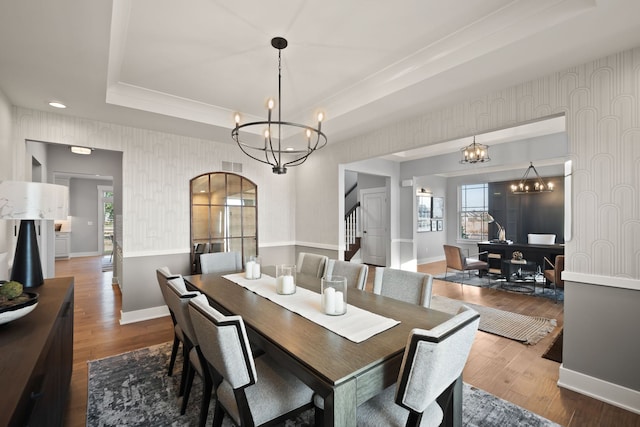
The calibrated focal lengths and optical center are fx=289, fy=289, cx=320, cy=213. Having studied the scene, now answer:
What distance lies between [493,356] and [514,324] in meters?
1.06

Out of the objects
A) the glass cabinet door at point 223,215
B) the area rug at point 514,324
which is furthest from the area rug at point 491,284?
the glass cabinet door at point 223,215

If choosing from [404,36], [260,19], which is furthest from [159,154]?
[404,36]

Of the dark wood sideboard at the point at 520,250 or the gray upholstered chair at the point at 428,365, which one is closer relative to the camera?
the gray upholstered chair at the point at 428,365

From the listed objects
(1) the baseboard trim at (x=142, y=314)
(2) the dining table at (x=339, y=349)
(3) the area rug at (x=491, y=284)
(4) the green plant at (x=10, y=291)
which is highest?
(4) the green plant at (x=10, y=291)

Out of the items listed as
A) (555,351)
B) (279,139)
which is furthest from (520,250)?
(279,139)

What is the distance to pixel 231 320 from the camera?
122 centimetres

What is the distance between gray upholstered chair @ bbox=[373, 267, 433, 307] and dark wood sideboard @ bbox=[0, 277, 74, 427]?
1944 millimetres

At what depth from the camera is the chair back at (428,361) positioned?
1063mm

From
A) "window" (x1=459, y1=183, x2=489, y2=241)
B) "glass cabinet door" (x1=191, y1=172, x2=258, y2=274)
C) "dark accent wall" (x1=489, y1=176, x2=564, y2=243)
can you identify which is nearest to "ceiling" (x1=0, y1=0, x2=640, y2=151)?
"glass cabinet door" (x1=191, y1=172, x2=258, y2=274)

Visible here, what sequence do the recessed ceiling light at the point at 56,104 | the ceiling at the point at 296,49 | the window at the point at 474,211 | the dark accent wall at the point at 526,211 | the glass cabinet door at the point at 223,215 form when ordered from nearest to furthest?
the ceiling at the point at 296,49 → the recessed ceiling light at the point at 56,104 → the glass cabinet door at the point at 223,215 → the dark accent wall at the point at 526,211 → the window at the point at 474,211

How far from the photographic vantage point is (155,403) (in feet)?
7.02

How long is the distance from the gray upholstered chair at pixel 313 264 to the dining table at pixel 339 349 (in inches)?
40.4

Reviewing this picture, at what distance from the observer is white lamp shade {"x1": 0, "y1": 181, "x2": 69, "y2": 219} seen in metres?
1.71

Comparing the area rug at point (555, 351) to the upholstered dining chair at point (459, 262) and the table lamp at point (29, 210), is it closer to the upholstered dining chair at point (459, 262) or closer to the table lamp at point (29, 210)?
the upholstered dining chair at point (459, 262)
